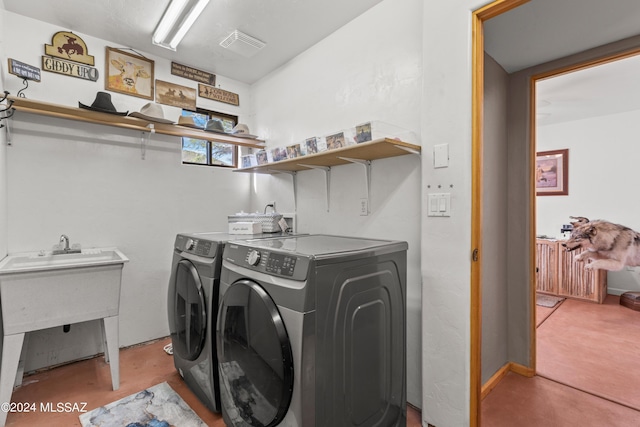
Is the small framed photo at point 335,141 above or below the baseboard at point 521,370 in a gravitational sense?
above

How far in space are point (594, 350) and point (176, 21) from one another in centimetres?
437

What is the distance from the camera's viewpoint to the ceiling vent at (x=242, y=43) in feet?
8.13

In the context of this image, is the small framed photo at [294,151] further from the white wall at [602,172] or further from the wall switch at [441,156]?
the white wall at [602,172]

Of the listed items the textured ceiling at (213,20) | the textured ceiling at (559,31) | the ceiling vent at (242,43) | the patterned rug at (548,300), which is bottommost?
the patterned rug at (548,300)

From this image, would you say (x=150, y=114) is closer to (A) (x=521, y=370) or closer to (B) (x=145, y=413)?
(B) (x=145, y=413)

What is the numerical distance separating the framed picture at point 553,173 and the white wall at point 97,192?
491 cm

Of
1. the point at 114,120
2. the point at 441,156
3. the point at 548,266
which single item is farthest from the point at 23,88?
the point at 548,266

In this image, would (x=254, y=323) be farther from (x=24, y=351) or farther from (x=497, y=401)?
(x=24, y=351)

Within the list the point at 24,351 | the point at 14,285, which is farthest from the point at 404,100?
the point at 24,351

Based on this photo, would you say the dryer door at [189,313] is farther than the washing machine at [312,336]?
Yes

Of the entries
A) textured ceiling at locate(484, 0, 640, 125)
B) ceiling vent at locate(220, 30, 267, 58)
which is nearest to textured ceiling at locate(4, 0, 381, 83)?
ceiling vent at locate(220, 30, 267, 58)

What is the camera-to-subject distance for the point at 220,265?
177cm

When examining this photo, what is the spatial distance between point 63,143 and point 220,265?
1.86m

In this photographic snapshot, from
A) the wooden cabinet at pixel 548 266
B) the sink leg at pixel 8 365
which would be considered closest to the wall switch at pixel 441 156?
the sink leg at pixel 8 365
